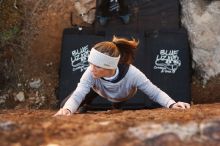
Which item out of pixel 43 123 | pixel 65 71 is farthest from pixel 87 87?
pixel 65 71

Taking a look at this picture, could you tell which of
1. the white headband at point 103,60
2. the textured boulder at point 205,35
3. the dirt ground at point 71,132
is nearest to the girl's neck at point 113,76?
the white headband at point 103,60

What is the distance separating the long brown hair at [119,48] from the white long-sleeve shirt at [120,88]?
0.08 meters

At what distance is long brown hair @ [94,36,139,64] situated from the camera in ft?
11.8

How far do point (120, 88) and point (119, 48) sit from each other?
0.32 meters

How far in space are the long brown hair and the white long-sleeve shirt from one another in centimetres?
8

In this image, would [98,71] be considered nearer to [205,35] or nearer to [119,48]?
[119,48]

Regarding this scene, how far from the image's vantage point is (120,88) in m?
3.83

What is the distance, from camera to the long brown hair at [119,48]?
3.61 metres

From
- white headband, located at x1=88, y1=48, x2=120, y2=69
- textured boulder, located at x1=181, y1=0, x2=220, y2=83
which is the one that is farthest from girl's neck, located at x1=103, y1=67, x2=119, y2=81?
textured boulder, located at x1=181, y1=0, x2=220, y2=83

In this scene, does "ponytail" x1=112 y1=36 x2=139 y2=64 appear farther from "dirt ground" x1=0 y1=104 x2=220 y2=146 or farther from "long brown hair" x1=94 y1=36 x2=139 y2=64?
"dirt ground" x1=0 y1=104 x2=220 y2=146

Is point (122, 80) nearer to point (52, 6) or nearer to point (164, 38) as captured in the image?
point (164, 38)

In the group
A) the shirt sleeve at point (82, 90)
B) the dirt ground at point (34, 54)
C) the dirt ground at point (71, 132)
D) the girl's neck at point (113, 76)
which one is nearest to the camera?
the dirt ground at point (71, 132)

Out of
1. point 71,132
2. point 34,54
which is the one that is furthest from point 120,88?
point 34,54

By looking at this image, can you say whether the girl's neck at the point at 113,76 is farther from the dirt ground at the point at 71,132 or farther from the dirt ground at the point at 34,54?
the dirt ground at the point at 34,54
